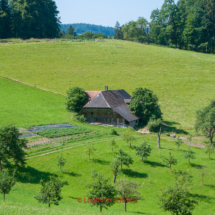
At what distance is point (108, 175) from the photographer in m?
31.5

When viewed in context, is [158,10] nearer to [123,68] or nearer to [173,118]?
[123,68]

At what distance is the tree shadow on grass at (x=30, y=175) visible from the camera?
2962cm

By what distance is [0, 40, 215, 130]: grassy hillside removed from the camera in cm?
7246

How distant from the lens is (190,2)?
13438cm

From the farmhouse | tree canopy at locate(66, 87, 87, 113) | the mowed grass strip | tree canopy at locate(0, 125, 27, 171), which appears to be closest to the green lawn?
tree canopy at locate(0, 125, 27, 171)

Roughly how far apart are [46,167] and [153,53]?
83082 mm

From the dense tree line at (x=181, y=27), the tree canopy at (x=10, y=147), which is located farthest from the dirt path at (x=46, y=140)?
the dense tree line at (x=181, y=27)

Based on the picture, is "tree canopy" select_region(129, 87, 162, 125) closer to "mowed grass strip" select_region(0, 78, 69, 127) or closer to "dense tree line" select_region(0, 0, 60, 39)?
"mowed grass strip" select_region(0, 78, 69, 127)

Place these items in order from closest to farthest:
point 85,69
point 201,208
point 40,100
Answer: point 201,208, point 40,100, point 85,69

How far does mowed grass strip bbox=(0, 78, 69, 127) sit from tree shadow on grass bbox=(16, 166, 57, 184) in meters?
18.1

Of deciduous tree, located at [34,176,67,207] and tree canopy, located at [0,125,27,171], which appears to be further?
tree canopy, located at [0,125,27,171]

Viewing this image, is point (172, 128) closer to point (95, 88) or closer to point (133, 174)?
point (133, 174)

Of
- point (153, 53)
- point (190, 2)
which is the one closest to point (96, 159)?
point (153, 53)

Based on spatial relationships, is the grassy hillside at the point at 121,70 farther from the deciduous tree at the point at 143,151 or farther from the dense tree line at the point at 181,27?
the deciduous tree at the point at 143,151
